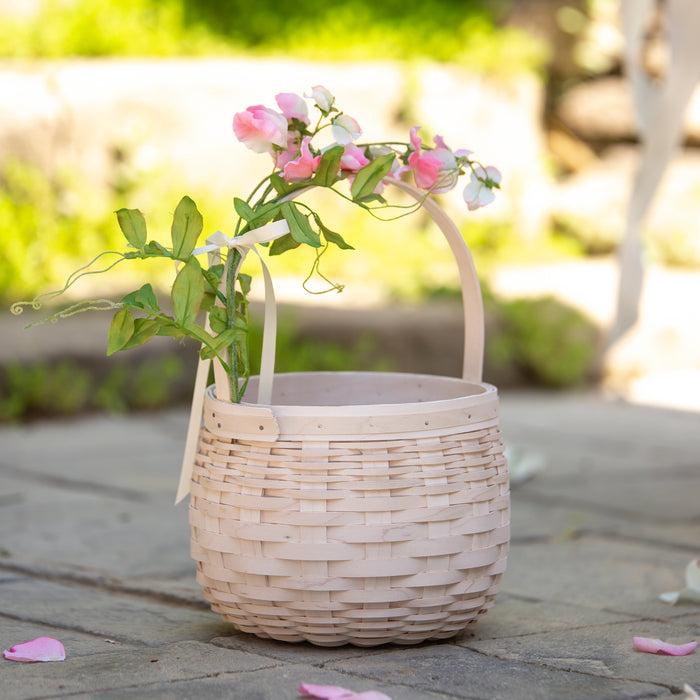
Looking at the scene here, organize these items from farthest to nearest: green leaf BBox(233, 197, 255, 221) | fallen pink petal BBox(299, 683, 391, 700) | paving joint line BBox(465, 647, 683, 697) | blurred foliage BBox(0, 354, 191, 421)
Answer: blurred foliage BBox(0, 354, 191, 421), green leaf BBox(233, 197, 255, 221), paving joint line BBox(465, 647, 683, 697), fallen pink petal BBox(299, 683, 391, 700)

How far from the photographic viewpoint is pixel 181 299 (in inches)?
58.6

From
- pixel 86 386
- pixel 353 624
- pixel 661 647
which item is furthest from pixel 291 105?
pixel 86 386

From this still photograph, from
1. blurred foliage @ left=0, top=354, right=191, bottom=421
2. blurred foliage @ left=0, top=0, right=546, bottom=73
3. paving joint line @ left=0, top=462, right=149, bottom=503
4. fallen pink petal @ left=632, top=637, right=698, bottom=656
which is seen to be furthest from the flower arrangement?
blurred foliage @ left=0, top=0, right=546, bottom=73

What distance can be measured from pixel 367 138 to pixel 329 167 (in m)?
4.86

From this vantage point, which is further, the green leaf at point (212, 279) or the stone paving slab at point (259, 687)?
the green leaf at point (212, 279)

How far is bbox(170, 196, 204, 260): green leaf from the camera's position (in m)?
1.52

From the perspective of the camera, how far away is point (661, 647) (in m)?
1.60

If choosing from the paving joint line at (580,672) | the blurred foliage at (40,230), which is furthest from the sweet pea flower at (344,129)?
the blurred foliage at (40,230)

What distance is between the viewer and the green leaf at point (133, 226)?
1.50 meters

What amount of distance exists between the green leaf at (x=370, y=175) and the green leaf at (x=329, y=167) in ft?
0.11

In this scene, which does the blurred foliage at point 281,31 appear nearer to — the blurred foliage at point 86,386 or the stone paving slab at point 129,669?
the blurred foliage at point 86,386

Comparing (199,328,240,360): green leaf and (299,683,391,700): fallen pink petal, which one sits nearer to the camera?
(299,683,391,700): fallen pink petal

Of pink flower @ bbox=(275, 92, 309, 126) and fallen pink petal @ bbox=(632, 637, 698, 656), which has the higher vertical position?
pink flower @ bbox=(275, 92, 309, 126)

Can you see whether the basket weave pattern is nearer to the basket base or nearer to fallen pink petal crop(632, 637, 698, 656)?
the basket base
